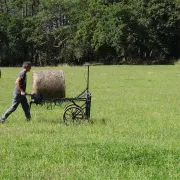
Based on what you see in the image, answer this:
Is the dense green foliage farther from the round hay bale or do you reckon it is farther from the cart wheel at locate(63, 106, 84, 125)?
the cart wheel at locate(63, 106, 84, 125)

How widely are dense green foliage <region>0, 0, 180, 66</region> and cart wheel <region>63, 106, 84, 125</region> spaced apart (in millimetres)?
48945

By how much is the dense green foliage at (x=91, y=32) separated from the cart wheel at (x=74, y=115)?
4895 centimetres

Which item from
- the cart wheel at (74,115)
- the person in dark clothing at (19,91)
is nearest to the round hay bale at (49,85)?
the person in dark clothing at (19,91)

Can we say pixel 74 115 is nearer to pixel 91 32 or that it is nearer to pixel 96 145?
pixel 96 145

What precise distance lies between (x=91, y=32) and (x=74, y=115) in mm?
53522

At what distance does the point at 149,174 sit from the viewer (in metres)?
7.18

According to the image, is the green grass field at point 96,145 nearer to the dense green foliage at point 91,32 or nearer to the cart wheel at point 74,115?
the cart wheel at point 74,115

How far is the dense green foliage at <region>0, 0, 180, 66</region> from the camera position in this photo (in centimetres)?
6184

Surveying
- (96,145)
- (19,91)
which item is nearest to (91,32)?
(19,91)

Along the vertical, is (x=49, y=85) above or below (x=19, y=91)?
below

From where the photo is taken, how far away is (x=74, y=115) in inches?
495

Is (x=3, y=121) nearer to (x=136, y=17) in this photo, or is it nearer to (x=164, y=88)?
(x=164, y=88)

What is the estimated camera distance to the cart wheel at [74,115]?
12.6m

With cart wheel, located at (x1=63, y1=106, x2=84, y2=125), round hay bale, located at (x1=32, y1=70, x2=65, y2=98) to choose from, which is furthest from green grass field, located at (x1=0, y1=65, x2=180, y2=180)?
round hay bale, located at (x1=32, y1=70, x2=65, y2=98)
